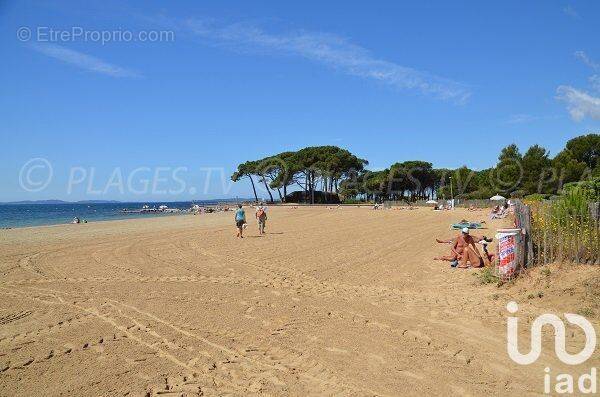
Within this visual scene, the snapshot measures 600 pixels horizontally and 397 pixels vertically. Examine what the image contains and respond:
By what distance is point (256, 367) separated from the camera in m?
4.88

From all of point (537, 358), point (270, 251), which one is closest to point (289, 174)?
point (270, 251)

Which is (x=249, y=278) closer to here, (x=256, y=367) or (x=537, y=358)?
(x=256, y=367)

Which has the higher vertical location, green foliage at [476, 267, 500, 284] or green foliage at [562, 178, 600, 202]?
green foliage at [562, 178, 600, 202]

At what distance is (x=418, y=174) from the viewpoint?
86000 mm

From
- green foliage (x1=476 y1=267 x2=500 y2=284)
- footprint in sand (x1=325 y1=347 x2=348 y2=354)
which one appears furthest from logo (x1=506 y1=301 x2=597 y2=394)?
footprint in sand (x1=325 y1=347 x2=348 y2=354)

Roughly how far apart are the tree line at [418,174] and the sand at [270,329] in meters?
49.5

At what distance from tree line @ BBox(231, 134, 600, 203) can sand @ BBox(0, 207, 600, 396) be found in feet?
162

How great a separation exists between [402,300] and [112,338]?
4759 millimetres

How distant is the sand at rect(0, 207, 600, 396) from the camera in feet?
14.9

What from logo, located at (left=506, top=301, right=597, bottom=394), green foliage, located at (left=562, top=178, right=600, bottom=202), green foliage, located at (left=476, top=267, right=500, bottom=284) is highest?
green foliage, located at (left=562, top=178, right=600, bottom=202)

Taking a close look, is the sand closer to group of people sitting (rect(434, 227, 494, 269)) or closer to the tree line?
group of people sitting (rect(434, 227, 494, 269))

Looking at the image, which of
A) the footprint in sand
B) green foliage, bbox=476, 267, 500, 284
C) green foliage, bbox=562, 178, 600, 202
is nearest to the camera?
the footprint in sand

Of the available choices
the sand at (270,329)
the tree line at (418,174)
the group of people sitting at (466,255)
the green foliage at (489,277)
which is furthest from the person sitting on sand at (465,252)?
the tree line at (418,174)

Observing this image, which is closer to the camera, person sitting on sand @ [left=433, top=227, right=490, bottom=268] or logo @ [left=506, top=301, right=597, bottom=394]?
logo @ [left=506, top=301, right=597, bottom=394]
